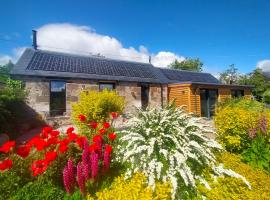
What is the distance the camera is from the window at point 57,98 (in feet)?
51.0

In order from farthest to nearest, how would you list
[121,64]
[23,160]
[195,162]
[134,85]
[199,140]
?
[121,64], [134,85], [199,140], [195,162], [23,160]

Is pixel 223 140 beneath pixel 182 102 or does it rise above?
beneath

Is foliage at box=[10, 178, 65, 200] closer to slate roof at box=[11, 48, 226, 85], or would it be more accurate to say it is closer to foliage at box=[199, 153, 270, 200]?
foliage at box=[199, 153, 270, 200]

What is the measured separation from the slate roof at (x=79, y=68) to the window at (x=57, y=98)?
74 cm

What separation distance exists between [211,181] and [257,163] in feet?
7.47

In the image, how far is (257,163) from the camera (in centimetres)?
546

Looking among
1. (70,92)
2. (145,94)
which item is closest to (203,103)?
(145,94)

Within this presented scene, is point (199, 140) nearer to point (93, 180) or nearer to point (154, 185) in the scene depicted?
point (154, 185)

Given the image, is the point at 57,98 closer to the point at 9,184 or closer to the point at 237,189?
the point at 9,184

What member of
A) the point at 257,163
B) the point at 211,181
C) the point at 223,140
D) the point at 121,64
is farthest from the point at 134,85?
the point at 211,181

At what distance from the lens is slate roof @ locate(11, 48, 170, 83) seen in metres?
15.4

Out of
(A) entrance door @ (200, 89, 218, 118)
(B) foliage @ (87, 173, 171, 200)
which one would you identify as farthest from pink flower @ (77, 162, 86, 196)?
(A) entrance door @ (200, 89, 218, 118)

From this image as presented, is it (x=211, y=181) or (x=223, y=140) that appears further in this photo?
(x=223, y=140)

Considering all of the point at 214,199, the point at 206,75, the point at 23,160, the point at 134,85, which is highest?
the point at 206,75
